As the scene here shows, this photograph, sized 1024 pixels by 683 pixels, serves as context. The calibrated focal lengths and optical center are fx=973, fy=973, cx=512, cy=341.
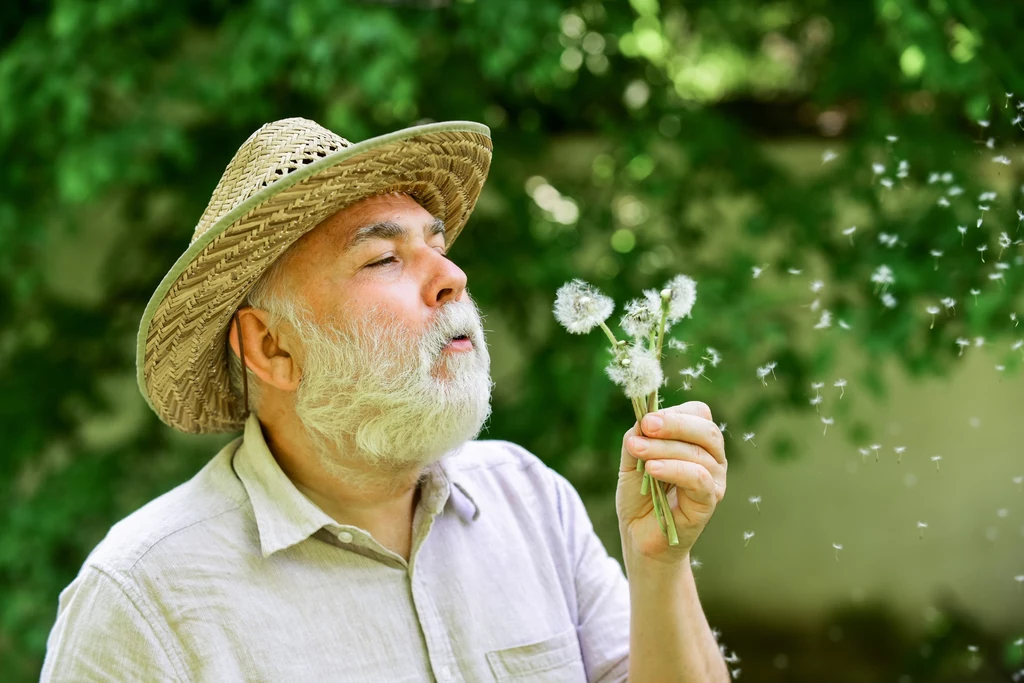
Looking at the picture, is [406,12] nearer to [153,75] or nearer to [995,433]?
A: [153,75]

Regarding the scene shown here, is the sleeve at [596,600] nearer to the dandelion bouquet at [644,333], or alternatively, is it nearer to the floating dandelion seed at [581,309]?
the dandelion bouquet at [644,333]

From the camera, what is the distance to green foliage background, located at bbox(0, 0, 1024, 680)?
310cm

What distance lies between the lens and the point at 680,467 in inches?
54.6

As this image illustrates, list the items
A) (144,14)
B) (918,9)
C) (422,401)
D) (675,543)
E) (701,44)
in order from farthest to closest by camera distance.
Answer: (701,44) → (144,14) → (918,9) → (422,401) → (675,543)

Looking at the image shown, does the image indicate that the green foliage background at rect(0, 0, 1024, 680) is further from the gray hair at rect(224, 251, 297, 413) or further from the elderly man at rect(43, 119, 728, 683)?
the gray hair at rect(224, 251, 297, 413)

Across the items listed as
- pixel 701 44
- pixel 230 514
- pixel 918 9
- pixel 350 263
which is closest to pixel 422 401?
pixel 350 263

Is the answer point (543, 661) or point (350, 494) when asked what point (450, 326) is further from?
point (543, 661)

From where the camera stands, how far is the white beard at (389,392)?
1.61 meters

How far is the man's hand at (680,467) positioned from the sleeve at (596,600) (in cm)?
32

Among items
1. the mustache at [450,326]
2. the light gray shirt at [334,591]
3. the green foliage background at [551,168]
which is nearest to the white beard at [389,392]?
the mustache at [450,326]

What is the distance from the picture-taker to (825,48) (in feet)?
12.7

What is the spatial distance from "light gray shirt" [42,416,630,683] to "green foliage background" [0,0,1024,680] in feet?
4.11

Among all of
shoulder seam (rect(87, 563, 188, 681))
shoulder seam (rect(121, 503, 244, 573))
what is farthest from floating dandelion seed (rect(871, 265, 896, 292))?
shoulder seam (rect(87, 563, 188, 681))

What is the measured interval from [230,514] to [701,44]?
2931 mm
